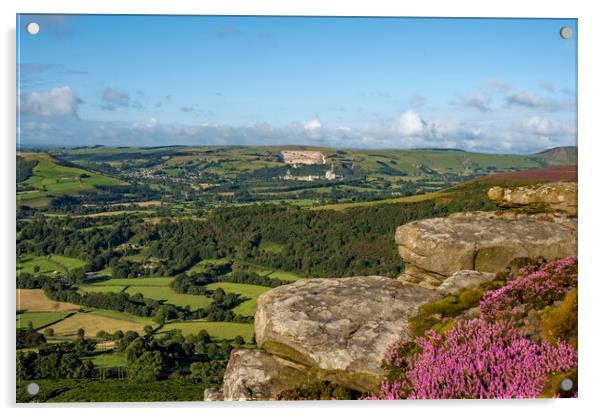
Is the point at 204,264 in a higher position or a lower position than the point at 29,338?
higher

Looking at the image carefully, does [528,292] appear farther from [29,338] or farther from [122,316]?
[29,338]

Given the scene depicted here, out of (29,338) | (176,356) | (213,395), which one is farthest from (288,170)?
(29,338)

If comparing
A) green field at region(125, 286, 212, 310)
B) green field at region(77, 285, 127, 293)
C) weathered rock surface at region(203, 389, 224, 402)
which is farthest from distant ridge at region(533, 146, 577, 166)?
green field at region(77, 285, 127, 293)

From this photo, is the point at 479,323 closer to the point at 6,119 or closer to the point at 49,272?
the point at 49,272

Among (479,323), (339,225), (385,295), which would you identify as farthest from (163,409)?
(339,225)

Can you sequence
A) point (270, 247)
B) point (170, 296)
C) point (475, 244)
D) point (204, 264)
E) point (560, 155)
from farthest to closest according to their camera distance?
point (270, 247) < point (204, 264) < point (170, 296) < point (560, 155) < point (475, 244)
